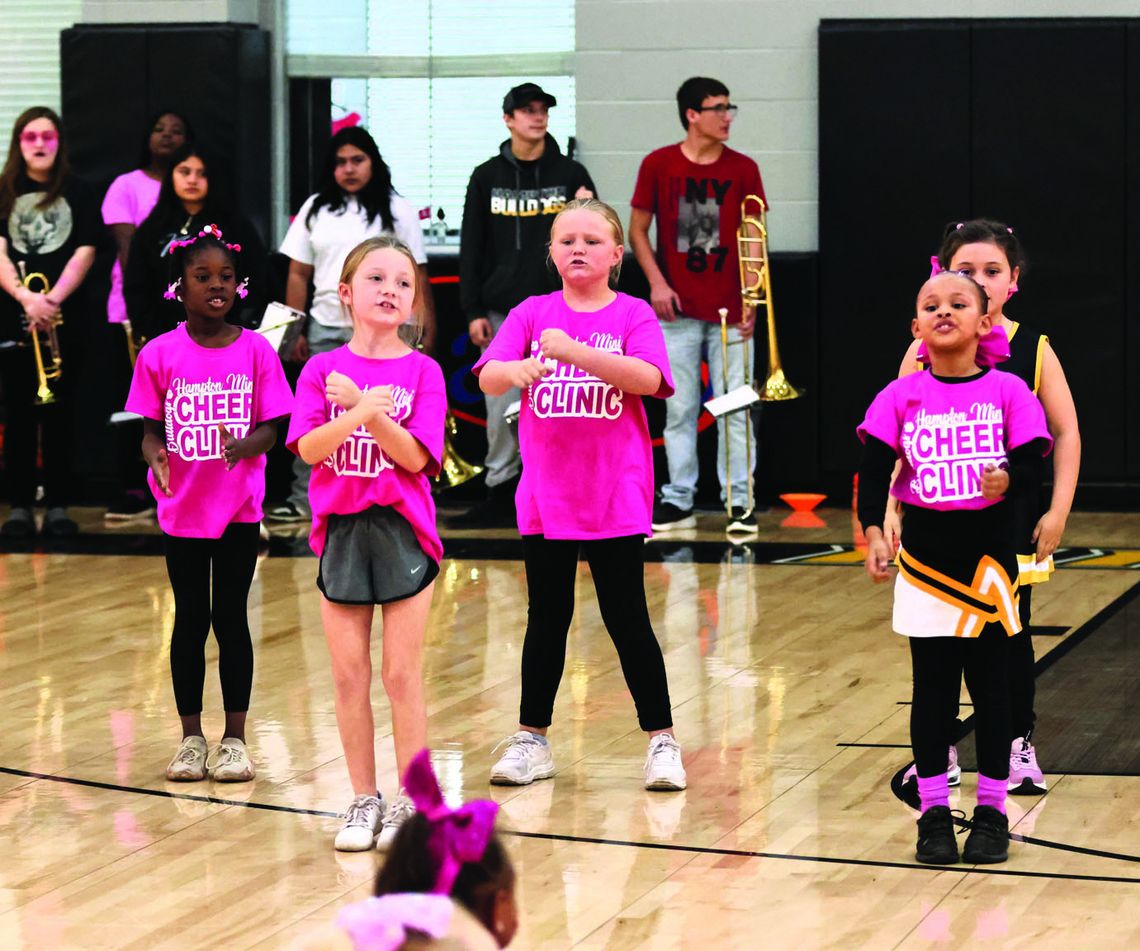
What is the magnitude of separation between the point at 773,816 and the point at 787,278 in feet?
18.0

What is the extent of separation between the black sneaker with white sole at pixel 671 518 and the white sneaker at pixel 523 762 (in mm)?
4005

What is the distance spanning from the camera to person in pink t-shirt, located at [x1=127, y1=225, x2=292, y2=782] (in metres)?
4.56

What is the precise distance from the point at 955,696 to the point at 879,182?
573 cm

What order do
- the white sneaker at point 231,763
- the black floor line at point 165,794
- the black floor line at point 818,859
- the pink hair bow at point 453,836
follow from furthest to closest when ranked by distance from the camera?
1. the white sneaker at point 231,763
2. the black floor line at point 165,794
3. the black floor line at point 818,859
4. the pink hair bow at point 453,836

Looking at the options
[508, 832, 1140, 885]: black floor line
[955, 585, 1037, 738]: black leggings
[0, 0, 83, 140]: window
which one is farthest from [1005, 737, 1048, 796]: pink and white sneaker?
[0, 0, 83, 140]: window

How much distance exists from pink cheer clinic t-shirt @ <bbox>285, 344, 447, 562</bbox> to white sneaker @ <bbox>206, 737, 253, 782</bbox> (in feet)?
2.30

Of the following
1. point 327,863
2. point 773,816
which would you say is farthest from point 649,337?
point 327,863

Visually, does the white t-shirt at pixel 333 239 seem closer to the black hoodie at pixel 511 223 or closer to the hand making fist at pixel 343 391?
the black hoodie at pixel 511 223

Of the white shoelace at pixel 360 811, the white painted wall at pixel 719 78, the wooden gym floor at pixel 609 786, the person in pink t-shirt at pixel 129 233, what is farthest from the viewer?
the white painted wall at pixel 719 78

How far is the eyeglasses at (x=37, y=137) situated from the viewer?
845cm

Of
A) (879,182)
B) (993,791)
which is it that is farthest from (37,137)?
(993,791)

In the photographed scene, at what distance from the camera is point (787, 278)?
9.37 m

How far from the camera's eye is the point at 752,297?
28.0 feet

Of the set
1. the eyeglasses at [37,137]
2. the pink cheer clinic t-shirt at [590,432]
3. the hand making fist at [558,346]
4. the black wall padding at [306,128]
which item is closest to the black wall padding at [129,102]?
the black wall padding at [306,128]
